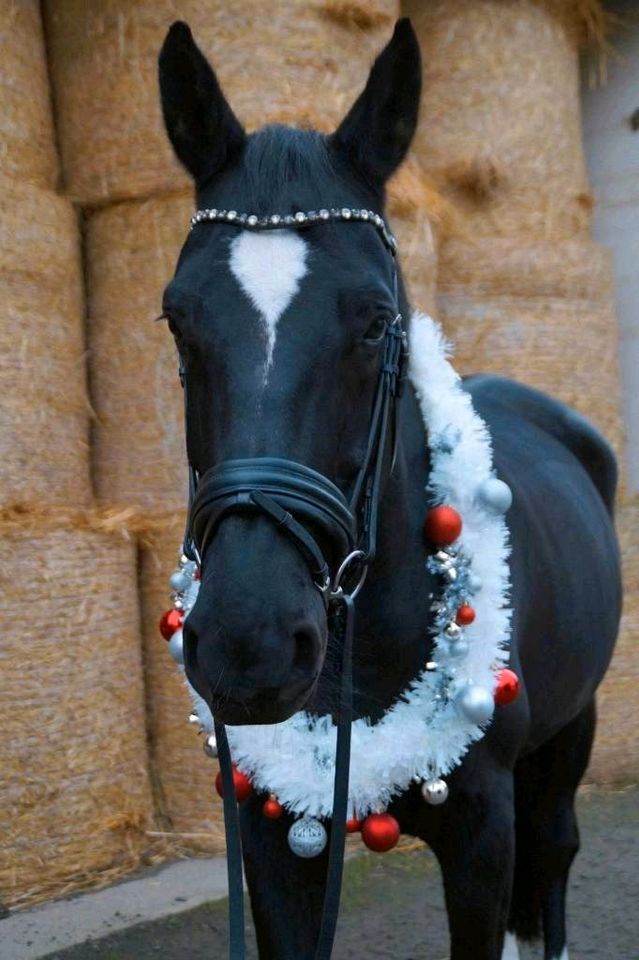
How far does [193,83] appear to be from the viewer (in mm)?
1630

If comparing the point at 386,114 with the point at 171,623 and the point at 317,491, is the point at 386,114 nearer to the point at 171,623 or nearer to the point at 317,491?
the point at 317,491

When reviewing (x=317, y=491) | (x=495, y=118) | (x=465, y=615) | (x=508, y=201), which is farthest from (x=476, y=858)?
(x=495, y=118)

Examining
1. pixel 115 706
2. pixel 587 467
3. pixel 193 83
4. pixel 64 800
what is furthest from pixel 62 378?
pixel 193 83

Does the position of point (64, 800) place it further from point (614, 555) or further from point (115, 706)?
point (614, 555)

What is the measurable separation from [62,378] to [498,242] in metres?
1.60

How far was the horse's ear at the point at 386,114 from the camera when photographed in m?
1.61

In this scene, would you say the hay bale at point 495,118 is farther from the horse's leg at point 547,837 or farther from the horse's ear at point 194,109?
the horse's ear at point 194,109

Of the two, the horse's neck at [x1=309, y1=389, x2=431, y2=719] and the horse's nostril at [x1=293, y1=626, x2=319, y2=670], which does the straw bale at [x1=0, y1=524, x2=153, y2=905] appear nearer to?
the horse's neck at [x1=309, y1=389, x2=431, y2=719]

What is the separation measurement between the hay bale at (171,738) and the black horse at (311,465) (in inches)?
54.5

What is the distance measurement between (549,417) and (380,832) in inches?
55.3

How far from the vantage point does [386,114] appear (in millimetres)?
1645

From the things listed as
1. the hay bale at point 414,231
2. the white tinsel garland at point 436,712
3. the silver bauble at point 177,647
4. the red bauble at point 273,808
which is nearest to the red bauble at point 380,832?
the white tinsel garland at point 436,712

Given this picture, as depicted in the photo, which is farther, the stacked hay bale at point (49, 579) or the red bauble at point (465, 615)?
the stacked hay bale at point (49, 579)

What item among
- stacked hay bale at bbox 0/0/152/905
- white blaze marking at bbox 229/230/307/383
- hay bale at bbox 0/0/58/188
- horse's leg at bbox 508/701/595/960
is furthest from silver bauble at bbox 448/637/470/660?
hay bale at bbox 0/0/58/188
